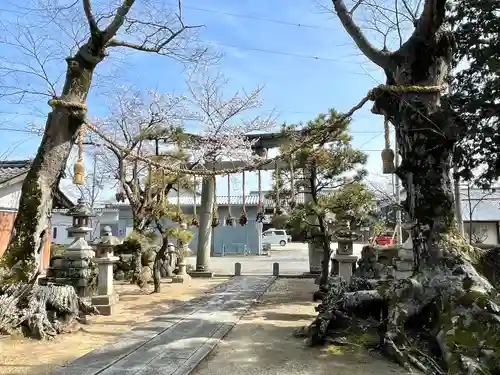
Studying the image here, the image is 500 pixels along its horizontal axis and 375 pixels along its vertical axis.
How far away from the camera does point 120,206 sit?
32781mm

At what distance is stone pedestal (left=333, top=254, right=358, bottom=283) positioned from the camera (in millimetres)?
9885

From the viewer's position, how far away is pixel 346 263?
9.98 meters

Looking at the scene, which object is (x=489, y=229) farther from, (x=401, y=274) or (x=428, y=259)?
(x=428, y=259)

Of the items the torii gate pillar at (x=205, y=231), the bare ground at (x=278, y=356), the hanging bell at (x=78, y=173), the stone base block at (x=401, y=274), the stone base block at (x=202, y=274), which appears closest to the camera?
the bare ground at (x=278, y=356)

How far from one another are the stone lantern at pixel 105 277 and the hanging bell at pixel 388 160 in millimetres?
6212

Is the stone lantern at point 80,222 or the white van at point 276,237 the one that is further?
the white van at point 276,237

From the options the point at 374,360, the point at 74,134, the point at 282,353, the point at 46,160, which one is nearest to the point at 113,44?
the point at 74,134

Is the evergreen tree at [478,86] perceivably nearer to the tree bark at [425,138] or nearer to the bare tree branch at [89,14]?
the tree bark at [425,138]

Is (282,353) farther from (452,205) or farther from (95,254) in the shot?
(95,254)

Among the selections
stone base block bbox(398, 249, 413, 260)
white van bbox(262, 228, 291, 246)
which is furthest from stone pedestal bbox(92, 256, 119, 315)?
white van bbox(262, 228, 291, 246)

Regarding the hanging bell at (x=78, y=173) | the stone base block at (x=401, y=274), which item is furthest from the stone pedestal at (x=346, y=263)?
the hanging bell at (x=78, y=173)

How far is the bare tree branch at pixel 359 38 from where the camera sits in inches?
234

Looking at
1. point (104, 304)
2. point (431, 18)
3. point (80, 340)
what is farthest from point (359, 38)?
point (104, 304)

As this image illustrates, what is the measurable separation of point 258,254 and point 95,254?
68.2 ft
